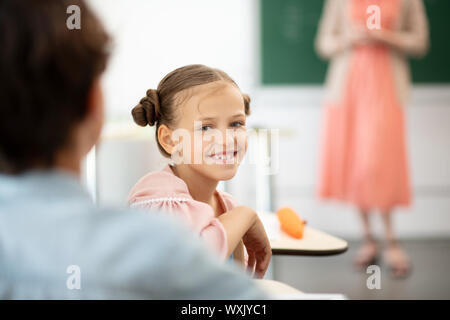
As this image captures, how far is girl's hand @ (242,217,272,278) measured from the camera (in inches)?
25.7

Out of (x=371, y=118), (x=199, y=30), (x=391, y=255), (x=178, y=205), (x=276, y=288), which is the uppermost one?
(x=199, y=30)

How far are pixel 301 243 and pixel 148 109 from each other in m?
0.35

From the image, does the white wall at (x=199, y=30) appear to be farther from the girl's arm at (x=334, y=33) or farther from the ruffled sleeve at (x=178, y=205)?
the ruffled sleeve at (x=178, y=205)

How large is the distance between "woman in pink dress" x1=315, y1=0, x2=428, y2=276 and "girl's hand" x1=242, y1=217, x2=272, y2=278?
1871 millimetres

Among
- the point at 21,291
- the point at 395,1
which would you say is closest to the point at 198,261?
the point at 21,291

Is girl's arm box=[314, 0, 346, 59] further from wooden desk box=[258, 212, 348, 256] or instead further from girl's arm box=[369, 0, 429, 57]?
wooden desk box=[258, 212, 348, 256]

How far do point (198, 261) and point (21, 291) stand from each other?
14cm

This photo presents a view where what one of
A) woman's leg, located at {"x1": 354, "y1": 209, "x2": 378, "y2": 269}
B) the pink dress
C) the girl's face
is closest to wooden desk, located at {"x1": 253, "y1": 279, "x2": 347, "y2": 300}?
the girl's face

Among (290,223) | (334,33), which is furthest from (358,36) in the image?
(290,223)

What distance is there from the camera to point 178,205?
2.02ft

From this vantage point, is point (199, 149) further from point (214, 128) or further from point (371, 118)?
point (371, 118)

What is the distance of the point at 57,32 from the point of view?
38 cm

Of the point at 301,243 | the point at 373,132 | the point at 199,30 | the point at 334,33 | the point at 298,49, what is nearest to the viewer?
the point at 301,243
